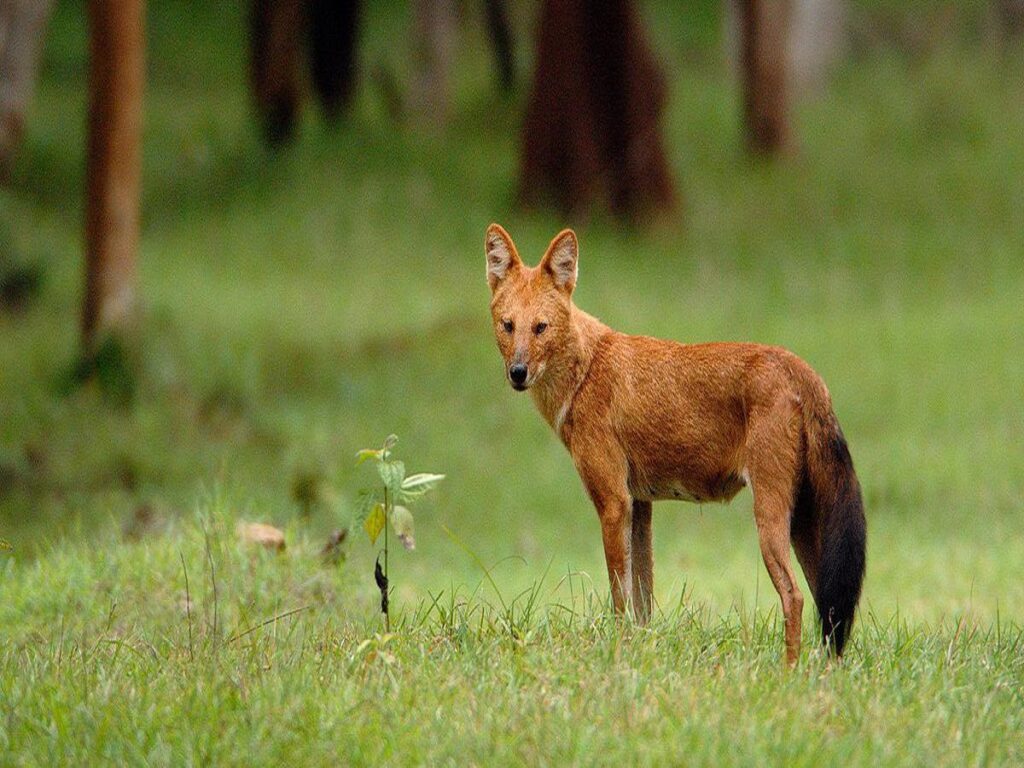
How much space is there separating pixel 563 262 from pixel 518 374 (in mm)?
522

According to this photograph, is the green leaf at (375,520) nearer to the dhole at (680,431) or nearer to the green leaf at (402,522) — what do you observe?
the green leaf at (402,522)

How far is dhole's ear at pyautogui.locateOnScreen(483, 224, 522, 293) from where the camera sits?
5.89 metres

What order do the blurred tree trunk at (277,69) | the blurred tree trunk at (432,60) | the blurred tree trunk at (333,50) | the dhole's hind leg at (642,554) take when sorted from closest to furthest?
the dhole's hind leg at (642,554)
the blurred tree trunk at (277,69)
the blurred tree trunk at (333,50)
the blurred tree trunk at (432,60)

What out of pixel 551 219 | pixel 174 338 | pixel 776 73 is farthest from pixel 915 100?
pixel 174 338

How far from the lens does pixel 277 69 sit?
20.9 metres

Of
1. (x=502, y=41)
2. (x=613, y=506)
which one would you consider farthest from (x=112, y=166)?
(x=502, y=41)

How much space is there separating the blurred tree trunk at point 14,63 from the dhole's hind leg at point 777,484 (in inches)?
530

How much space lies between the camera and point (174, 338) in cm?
1426

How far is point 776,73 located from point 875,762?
1775 cm

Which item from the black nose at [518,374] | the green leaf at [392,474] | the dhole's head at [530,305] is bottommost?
the green leaf at [392,474]

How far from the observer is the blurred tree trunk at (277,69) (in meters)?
20.9

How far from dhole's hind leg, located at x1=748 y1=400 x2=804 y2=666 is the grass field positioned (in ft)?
0.94

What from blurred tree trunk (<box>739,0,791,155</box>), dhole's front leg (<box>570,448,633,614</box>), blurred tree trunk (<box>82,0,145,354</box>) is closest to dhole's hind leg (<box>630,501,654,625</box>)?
dhole's front leg (<box>570,448,633,614</box>)

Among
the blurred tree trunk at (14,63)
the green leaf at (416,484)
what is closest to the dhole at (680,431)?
the green leaf at (416,484)
